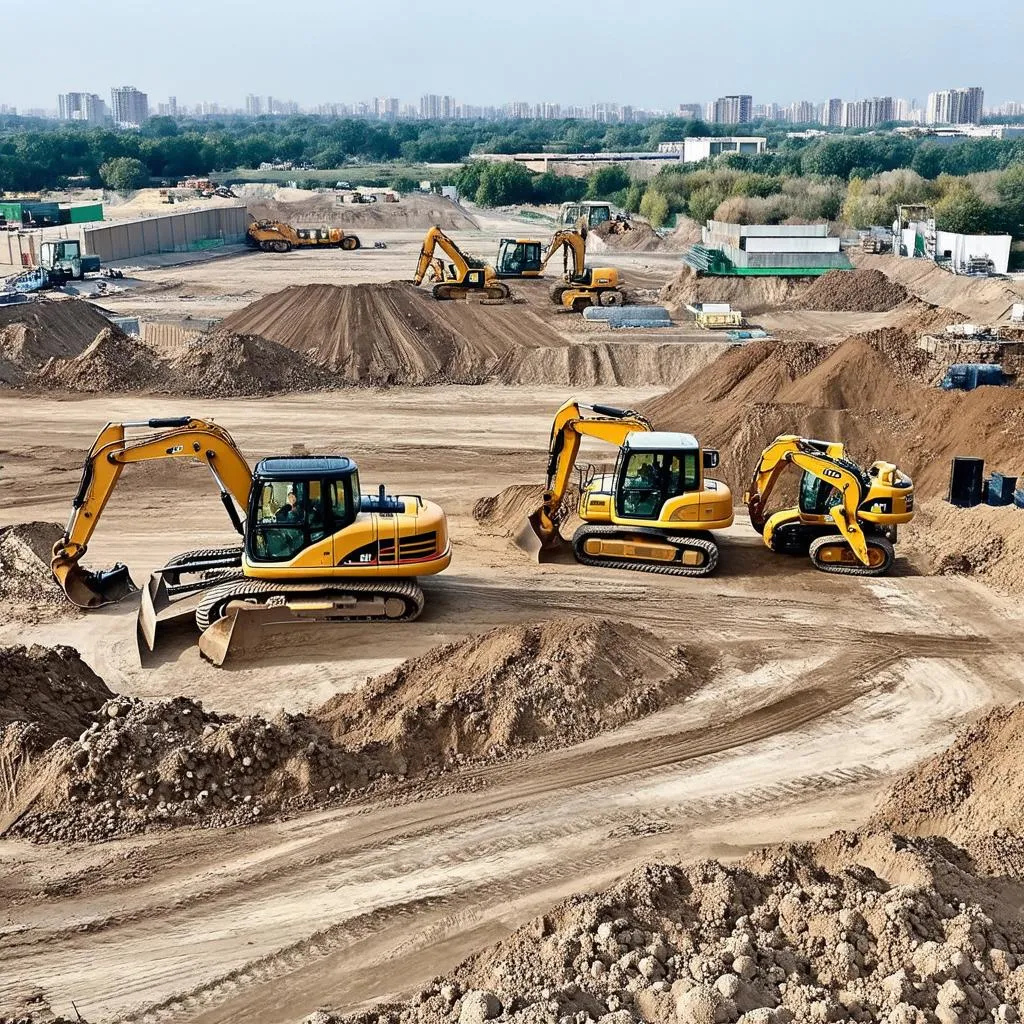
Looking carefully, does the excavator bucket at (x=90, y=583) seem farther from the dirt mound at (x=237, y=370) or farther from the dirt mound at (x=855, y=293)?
the dirt mound at (x=855, y=293)

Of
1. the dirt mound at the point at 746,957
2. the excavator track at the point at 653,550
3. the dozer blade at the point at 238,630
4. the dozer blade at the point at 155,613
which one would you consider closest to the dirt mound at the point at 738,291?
the excavator track at the point at 653,550

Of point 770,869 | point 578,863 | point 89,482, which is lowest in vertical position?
point 578,863

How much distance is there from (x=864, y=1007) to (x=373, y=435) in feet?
71.2

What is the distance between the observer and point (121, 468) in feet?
53.4

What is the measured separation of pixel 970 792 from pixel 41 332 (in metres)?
31.9

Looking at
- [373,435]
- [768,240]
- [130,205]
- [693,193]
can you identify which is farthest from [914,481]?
[130,205]

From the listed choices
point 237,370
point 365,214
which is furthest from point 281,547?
point 365,214

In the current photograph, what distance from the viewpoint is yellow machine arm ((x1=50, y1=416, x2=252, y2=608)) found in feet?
53.2

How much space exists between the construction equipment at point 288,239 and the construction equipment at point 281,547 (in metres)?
51.9

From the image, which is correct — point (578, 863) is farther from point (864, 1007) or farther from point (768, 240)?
point (768, 240)

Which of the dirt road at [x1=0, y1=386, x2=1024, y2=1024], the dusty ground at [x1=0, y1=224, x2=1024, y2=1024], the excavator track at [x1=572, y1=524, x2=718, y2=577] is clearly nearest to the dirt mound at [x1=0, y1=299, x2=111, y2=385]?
the dusty ground at [x1=0, y1=224, x2=1024, y2=1024]

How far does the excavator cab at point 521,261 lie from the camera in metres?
48.1

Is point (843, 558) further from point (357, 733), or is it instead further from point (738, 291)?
point (738, 291)

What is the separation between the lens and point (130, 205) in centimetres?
9431
